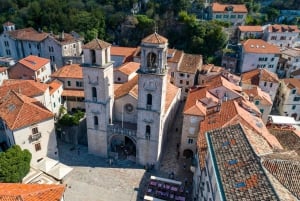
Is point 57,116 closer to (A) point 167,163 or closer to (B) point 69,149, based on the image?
(B) point 69,149

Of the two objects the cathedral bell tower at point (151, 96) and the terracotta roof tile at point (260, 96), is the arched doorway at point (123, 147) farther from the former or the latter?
the terracotta roof tile at point (260, 96)

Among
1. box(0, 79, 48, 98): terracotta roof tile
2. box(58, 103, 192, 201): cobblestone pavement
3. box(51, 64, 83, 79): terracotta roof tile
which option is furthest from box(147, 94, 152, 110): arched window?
box(51, 64, 83, 79): terracotta roof tile

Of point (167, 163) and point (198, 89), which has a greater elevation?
point (198, 89)

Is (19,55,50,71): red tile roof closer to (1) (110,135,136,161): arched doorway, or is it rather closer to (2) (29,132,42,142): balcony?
(2) (29,132,42,142): balcony

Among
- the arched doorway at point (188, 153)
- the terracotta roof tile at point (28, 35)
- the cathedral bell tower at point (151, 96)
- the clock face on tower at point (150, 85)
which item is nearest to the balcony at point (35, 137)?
the cathedral bell tower at point (151, 96)

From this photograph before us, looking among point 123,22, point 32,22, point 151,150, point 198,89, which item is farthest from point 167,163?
point 32,22

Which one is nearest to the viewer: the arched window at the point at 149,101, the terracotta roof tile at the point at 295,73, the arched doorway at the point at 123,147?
the arched window at the point at 149,101

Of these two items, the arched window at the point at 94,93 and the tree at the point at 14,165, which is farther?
the arched window at the point at 94,93
